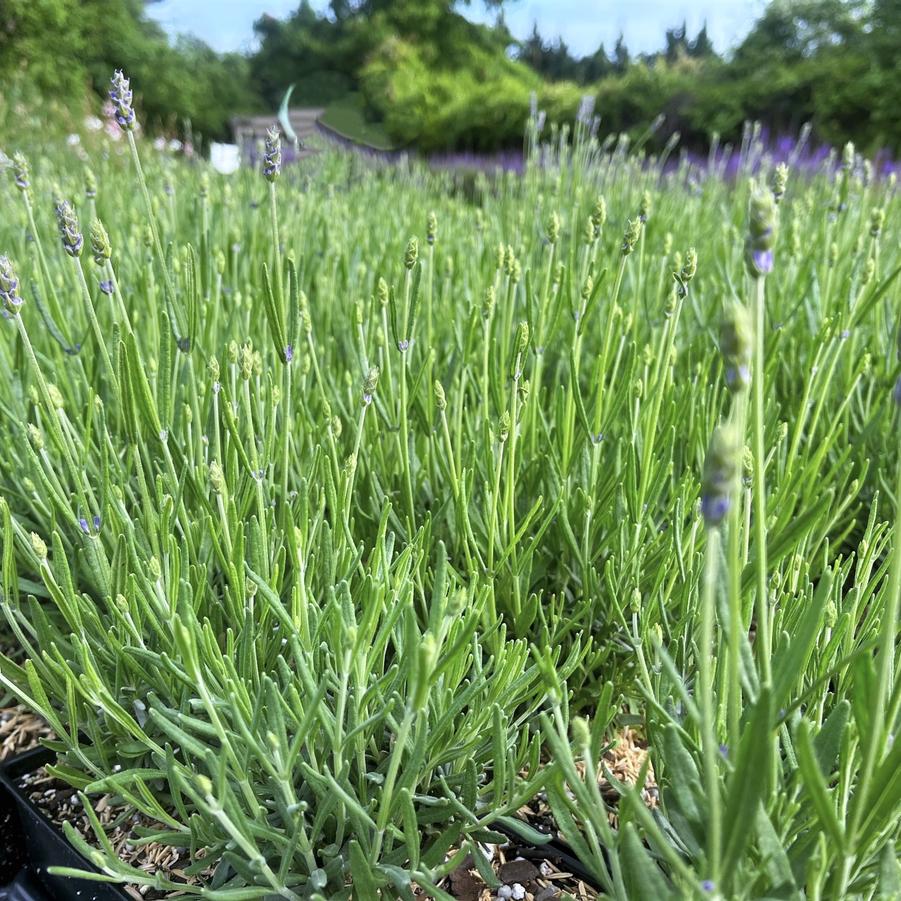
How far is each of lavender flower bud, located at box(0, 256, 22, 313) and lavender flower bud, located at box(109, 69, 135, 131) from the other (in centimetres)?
32

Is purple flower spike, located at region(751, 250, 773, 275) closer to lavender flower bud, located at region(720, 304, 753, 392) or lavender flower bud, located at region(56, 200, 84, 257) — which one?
lavender flower bud, located at region(720, 304, 753, 392)

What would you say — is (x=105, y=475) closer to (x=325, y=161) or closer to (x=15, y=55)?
(x=325, y=161)

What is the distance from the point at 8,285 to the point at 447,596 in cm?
55

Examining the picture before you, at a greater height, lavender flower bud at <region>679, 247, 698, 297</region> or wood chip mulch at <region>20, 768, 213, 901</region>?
lavender flower bud at <region>679, 247, 698, 297</region>

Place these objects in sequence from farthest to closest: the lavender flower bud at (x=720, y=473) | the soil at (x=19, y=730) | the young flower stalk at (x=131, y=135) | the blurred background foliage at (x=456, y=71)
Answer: the blurred background foliage at (x=456, y=71), the soil at (x=19, y=730), the young flower stalk at (x=131, y=135), the lavender flower bud at (x=720, y=473)

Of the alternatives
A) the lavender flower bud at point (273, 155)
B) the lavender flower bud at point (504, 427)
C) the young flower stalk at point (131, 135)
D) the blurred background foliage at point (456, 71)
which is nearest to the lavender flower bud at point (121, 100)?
the young flower stalk at point (131, 135)

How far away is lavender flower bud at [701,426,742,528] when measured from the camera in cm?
33

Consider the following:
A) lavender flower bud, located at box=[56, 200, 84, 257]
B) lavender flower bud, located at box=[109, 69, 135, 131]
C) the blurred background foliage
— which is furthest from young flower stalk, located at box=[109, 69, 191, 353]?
the blurred background foliage

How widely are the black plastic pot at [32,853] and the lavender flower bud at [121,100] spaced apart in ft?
2.70

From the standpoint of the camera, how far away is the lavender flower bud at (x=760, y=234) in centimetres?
39

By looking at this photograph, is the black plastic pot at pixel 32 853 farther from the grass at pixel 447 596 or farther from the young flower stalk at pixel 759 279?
the young flower stalk at pixel 759 279

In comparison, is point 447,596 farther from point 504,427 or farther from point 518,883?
point 518,883

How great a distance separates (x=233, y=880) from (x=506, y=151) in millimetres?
11388

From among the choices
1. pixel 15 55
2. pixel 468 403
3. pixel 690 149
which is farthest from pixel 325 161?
pixel 15 55
